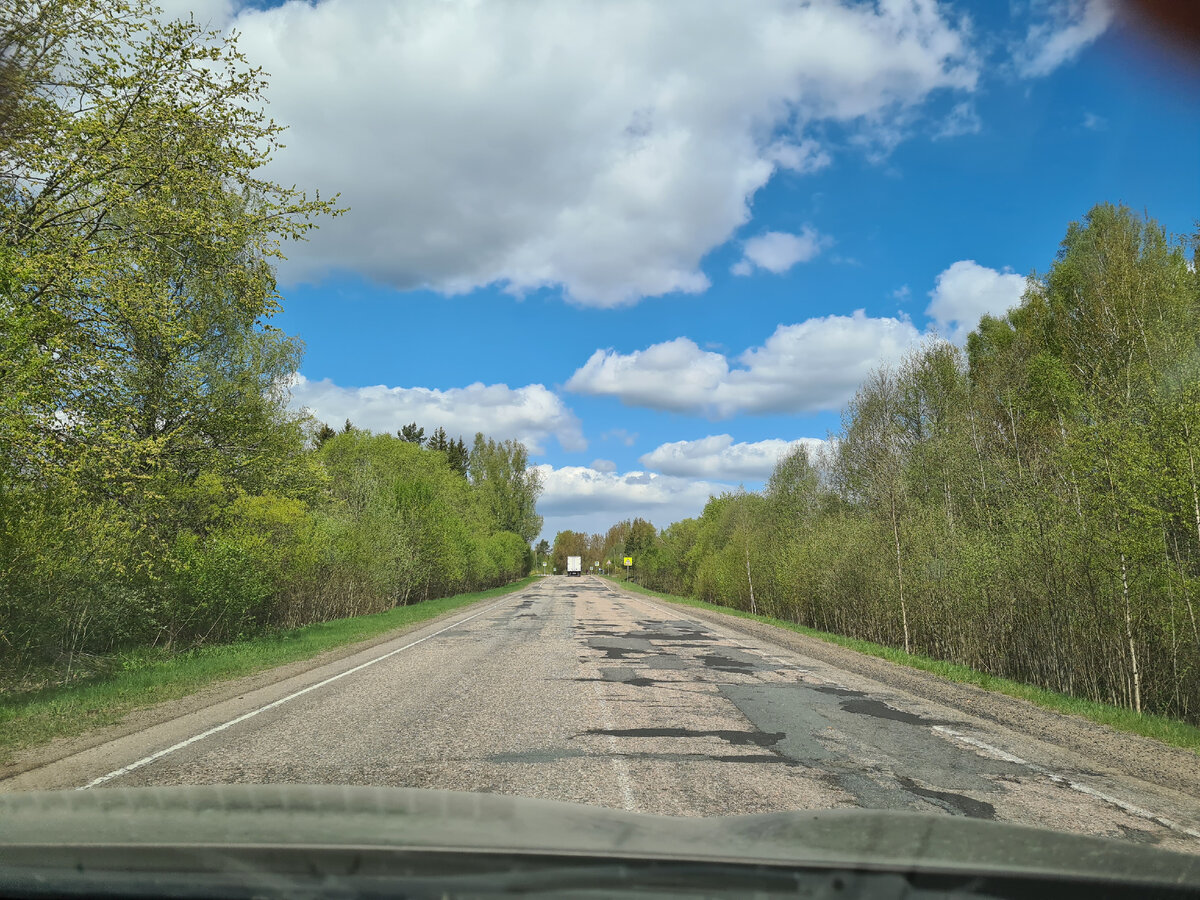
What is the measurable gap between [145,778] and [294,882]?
5.09m

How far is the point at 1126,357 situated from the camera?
16750 millimetres

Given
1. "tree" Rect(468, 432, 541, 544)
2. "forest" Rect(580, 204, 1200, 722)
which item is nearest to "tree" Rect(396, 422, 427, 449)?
"tree" Rect(468, 432, 541, 544)

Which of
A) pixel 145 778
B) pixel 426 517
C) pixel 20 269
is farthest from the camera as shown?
pixel 426 517

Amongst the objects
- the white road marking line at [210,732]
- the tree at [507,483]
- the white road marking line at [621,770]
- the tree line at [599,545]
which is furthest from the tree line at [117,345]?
the tree line at [599,545]

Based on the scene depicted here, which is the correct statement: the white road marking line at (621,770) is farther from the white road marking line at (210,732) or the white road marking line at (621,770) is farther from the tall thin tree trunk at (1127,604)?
the tall thin tree trunk at (1127,604)

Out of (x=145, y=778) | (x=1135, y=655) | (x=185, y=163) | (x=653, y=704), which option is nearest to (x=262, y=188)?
(x=185, y=163)

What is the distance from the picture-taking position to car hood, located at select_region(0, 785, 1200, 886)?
1949 mm

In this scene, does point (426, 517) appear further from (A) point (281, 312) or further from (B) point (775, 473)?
(A) point (281, 312)

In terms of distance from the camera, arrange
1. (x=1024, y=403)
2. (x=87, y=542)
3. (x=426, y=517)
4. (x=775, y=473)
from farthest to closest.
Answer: (x=775, y=473) < (x=426, y=517) < (x=1024, y=403) < (x=87, y=542)

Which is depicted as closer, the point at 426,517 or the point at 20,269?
the point at 20,269

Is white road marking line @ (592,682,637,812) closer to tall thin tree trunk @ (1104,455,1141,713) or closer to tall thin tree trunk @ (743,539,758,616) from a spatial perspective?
tall thin tree trunk @ (1104,455,1141,713)

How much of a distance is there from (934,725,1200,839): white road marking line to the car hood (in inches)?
146

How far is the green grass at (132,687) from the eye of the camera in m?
8.18

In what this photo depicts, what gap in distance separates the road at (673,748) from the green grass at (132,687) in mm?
1151
